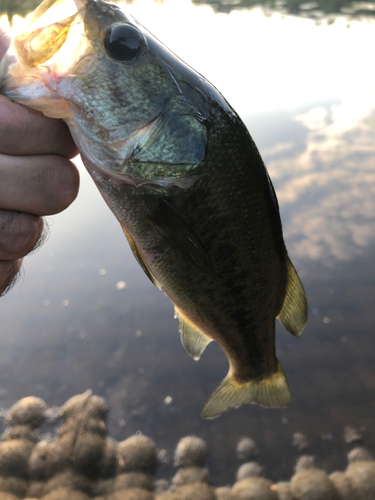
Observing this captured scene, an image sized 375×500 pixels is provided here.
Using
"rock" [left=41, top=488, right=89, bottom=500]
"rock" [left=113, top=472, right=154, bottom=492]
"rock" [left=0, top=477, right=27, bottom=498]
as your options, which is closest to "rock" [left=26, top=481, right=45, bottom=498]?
"rock" [left=0, top=477, right=27, bottom=498]

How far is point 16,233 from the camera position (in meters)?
1.26

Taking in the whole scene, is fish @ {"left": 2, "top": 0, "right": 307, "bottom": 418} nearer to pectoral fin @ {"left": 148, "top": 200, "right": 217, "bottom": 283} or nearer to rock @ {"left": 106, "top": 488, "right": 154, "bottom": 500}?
pectoral fin @ {"left": 148, "top": 200, "right": 217, "bottom": 283}

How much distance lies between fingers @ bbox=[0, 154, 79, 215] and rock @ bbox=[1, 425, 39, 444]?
325 centimetres

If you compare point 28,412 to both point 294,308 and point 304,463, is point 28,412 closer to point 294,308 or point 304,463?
point 304,463

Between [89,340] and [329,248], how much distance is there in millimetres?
3845

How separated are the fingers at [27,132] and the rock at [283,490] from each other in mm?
3271

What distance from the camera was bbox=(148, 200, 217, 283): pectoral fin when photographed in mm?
1327

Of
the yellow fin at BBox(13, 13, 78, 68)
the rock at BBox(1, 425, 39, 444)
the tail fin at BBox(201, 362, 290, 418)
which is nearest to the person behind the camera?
the yellow fin at BBox(13, 13, 78, 68)

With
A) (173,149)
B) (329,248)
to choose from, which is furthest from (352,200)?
(173,149)

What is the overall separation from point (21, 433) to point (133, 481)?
4.36ft

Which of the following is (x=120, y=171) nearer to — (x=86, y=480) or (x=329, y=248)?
(x=86, y=480)

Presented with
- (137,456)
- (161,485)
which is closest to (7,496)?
(137,456)

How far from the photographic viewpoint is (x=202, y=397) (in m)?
3.86

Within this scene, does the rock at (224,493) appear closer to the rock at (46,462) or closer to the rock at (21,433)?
the rock at (46,462)
